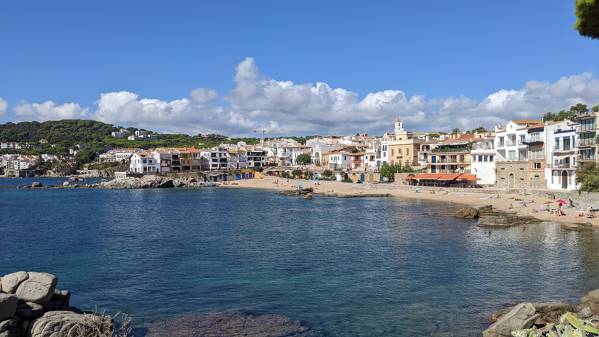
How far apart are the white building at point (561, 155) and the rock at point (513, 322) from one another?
48.9 metres

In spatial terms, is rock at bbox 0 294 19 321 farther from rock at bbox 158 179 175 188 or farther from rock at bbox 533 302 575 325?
rock at bbox 158 179 175 188

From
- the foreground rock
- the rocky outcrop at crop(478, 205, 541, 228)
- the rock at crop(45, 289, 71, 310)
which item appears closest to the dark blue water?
the foreground rock

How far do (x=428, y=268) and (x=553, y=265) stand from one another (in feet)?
24.6

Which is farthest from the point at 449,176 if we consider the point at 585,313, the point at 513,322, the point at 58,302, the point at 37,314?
the point at 37,314

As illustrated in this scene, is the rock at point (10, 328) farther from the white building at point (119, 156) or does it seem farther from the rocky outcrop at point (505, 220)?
the white building at point (119, 156)

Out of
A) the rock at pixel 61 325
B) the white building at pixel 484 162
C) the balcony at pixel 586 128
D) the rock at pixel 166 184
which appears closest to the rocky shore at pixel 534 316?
the rock at pixel 61 325

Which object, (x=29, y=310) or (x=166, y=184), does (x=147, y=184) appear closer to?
(x=166, y=184)

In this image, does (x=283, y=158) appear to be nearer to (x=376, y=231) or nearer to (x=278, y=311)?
(x=376, y=231)

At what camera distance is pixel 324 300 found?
23.2 metres

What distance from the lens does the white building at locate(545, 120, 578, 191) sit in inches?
2429

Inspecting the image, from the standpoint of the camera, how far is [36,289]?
59.0ft

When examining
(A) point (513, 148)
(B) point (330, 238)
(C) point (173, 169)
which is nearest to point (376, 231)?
(B) point (330, 238)

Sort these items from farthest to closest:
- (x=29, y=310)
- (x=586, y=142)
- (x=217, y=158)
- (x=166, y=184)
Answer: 1. (x=217, y=158)
2. (x=166, y=184)
3. (x=586, y=142)
4. (x=29, y=310)

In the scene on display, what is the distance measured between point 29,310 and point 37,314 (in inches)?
12.2
